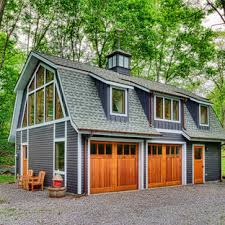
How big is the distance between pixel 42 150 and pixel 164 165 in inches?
229

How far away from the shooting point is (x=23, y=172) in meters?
16.9

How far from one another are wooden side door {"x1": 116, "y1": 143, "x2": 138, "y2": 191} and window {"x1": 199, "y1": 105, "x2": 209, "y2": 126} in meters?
5.66

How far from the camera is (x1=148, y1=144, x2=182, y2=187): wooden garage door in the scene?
48.2 feet

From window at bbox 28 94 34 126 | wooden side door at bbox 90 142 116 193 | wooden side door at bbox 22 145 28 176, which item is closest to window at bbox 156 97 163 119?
wooden side door at bbox 90 142 116 193

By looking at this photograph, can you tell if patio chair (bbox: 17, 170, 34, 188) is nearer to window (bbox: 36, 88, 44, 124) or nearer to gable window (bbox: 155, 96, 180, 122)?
window (bbox: 36, 88, 44, 124)

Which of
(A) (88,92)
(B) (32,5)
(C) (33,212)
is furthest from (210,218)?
(B) (32,5)

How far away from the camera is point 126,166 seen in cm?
1363

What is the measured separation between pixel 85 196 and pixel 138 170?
328 centimetres

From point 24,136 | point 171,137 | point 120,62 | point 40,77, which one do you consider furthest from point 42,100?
point 171,137

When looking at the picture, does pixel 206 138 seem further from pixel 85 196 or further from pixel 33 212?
pixel 33 212

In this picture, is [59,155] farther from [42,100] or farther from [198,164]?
[198,164]

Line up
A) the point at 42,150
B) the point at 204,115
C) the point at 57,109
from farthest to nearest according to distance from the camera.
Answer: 1. the point at 204,115
2. the point at 42,150
3. the point at 57,109

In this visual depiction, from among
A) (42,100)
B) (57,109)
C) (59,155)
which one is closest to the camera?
(59,155)

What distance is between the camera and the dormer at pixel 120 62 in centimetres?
1783
